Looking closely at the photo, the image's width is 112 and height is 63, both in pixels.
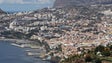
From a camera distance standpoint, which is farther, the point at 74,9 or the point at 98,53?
the point at 74,9

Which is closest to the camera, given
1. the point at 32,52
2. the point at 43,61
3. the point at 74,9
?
the point at 43,61

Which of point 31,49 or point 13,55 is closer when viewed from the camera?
point 13,55

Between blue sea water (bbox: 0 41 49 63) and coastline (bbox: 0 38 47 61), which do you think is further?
coastline (bbox: 0 38 47 61)

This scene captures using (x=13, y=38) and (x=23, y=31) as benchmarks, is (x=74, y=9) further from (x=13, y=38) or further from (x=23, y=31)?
(x=13, y=38)

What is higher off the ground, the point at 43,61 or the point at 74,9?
the point at 74,9

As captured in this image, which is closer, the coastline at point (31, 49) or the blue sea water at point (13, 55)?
the blue sea water at point (13, 55)

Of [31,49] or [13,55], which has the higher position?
[31,49]

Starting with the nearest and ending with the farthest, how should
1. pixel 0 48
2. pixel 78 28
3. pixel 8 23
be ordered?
pixel 0 48 → pixel 78 28 → pixel 8 23

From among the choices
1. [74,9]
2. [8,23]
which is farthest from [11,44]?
[74,9]
